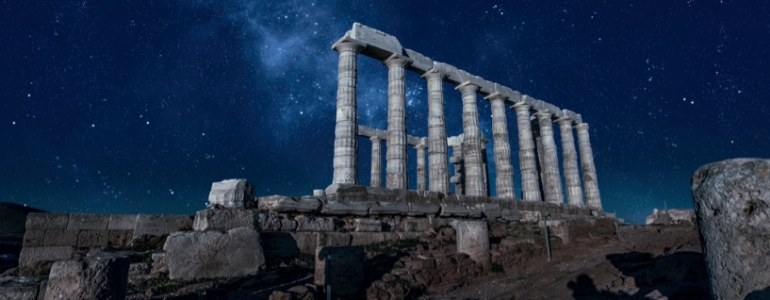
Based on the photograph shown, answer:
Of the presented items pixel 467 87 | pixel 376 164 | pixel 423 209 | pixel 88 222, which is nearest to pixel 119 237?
pixel 88 222

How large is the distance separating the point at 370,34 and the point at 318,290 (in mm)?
13986

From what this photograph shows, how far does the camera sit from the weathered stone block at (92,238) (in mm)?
9492

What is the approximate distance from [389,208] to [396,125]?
20.6 ft

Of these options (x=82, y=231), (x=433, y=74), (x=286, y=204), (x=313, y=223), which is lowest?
(x=82, y=231)

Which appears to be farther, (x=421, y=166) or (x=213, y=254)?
(x=421, y=166)

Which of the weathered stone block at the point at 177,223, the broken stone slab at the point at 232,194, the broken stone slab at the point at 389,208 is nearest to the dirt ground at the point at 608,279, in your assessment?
the broken stone slab at the point at 389,208

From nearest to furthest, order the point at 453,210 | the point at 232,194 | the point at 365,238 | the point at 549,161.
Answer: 1. the point at 232,194
2. the point at 365,238
3. the point at 453,210
4. the point at 549,161

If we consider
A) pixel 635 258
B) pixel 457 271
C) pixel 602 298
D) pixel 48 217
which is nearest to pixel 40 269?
pixel 48 217

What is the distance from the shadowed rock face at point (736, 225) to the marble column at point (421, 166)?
28460mm

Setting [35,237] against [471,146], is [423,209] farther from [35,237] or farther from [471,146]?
[35,237]

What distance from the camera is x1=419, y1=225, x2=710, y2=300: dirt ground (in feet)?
20.6

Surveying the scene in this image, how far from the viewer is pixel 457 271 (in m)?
9.66

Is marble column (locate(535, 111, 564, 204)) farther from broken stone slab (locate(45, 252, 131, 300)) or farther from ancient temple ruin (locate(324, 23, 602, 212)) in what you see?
broken stone slab (locate(45, 252, 131, 300))

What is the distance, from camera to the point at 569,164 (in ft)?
94.1
